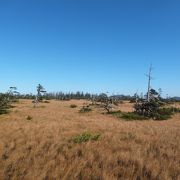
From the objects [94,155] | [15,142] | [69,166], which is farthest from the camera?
[15,142]

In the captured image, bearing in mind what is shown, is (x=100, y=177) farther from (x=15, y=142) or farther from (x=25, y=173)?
(x=15, y=142)

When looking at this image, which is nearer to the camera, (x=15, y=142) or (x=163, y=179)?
(x=163, y=179)

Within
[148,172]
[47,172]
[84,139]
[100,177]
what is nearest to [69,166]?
[47,172]

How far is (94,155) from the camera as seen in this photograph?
35.7ft

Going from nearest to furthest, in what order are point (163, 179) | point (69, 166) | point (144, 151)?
point (163, 179)
point (69, 166)
point (144, 151)

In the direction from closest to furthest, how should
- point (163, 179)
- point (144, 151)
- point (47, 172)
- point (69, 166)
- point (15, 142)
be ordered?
point (163, 179), point (47, 172), point (69, 166), point (144, 151), point (15, 142)

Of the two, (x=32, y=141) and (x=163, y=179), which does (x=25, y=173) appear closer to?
(x=163, y=179)

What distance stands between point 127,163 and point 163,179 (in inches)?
73.2

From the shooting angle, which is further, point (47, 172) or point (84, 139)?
point (84, 139)

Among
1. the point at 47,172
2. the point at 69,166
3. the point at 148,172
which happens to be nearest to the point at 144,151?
the point at 148,172

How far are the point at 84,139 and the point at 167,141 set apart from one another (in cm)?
427

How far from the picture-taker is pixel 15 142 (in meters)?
13.7

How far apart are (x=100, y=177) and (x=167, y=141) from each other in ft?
22.8

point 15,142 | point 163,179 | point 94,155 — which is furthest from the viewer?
point 15,142
